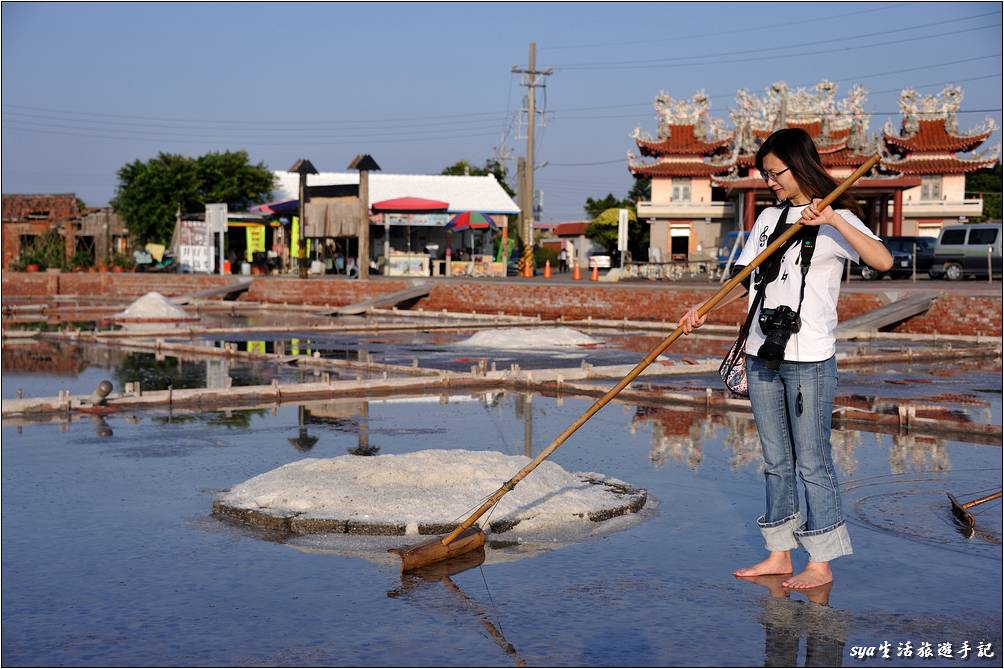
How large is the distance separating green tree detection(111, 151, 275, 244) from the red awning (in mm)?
7842

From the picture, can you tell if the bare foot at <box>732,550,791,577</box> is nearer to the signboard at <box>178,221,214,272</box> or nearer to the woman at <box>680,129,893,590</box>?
the woman at <box>680,129,893,590</box>

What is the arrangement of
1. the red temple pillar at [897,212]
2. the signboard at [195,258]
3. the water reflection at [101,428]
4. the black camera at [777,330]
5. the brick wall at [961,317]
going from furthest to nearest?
1. the red temple pillar at [897,212]
2. the signboard at [195,258]
3. the brick wall at [961,317]
4. the water reflection at [101,428]
5. the black camera at [777,330]

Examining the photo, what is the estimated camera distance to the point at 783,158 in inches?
205

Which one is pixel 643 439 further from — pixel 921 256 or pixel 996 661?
pixel 921 256

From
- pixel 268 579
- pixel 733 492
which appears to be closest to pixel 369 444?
pixel 733 492

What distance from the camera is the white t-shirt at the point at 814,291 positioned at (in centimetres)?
504

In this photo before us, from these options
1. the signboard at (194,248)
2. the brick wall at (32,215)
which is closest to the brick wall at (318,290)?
the signboard at (194,248)

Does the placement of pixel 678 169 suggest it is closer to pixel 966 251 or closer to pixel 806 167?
pixel 966 251

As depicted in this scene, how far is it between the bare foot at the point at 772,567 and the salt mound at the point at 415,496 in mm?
1124

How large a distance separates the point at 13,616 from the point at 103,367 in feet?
39.6

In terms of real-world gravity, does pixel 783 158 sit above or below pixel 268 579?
above

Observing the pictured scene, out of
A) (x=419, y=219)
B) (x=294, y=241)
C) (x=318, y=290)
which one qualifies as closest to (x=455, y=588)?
(x=318, y=290)

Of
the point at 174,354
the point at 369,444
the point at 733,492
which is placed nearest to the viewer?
the point at 733,492

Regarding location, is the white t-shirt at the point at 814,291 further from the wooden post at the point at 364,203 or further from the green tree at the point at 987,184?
the green tree at the point at 987,184
